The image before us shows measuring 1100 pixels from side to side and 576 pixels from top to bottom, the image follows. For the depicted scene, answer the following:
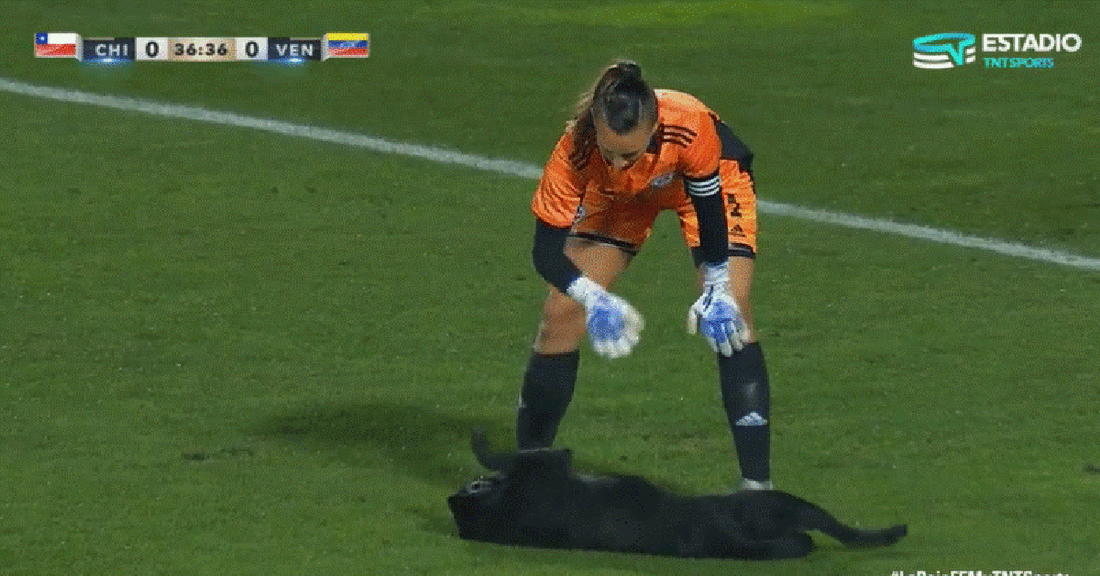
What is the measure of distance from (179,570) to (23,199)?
23.1 feet

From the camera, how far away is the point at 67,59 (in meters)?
20.0

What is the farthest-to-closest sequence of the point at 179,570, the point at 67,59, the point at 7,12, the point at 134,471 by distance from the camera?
the point at 7,12
the point at 67,59
the point at 134,471
the point at 179,570

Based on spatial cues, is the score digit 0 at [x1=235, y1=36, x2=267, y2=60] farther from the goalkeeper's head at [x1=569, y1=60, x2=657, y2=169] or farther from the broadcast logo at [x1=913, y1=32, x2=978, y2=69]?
the goalkeeper's head at [x1=569, y1=60, x2=657, y2=169]

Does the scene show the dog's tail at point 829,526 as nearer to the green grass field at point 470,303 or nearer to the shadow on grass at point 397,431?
the green grass field at point 470,303

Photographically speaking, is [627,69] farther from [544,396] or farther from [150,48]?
[150,48]

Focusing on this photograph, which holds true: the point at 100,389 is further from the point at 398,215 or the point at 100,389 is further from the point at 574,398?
the point at 398,215

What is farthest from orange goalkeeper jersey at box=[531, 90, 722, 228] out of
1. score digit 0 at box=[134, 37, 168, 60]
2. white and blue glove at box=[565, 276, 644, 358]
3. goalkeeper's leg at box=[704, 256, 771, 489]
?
score digit 0 at box=[134, 37, 168, 60]

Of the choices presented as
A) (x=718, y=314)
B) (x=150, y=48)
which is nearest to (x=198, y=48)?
(x=150, y=48)

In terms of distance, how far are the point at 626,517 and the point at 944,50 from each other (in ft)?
38.8

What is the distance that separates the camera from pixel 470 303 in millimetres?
12938

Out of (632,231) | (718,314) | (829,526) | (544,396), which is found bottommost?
(829,526)

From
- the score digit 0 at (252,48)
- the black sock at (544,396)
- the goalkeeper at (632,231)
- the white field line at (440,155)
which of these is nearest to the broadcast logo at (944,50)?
the white field line at (440,155)

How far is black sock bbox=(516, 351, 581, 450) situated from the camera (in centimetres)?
962

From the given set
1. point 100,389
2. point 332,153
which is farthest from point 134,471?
point 332,153
